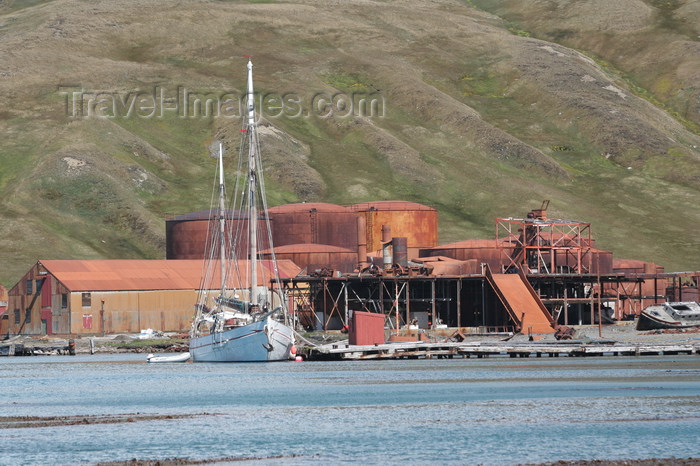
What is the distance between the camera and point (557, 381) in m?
67.2

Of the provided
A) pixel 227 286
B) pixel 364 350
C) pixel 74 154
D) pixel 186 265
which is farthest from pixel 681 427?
pixel 74 154

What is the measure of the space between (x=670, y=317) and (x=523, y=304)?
1356cm

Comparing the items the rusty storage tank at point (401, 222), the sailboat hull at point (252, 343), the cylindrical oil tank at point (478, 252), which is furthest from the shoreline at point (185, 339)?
the rusty storage tank at point (401, 222)

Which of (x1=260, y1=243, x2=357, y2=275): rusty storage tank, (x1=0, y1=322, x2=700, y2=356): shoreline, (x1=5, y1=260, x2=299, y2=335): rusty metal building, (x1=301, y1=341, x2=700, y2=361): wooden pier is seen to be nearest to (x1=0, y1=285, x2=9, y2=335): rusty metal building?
(x1=5, y1=260, x2=299, y2=335): rusty metal building

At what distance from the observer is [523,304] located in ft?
354

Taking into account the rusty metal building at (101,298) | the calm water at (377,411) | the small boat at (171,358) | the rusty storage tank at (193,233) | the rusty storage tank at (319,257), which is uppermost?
the rusty storage tank at (193,233)

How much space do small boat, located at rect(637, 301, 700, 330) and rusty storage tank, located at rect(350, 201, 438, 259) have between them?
47226 millimetres

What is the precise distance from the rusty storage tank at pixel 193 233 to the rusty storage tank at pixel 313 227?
2.66 meters

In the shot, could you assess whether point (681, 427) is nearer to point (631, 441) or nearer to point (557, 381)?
point (631, 441)

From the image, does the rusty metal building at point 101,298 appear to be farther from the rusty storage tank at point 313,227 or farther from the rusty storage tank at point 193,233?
the rusty storage tank at point 313,227

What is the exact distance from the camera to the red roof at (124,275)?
11475 cm

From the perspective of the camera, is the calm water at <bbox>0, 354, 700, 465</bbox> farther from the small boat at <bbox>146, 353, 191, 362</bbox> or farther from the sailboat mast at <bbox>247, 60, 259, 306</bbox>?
the small boat at <bbox>146, 353, 191, 362</bbox>

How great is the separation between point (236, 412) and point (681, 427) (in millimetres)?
19917

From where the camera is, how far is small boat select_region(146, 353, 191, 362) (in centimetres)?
9694
